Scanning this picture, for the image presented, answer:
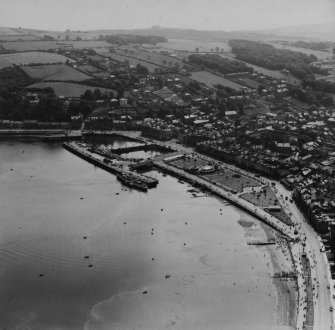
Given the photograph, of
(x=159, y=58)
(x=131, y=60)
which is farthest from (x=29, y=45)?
(x=159, y=58)

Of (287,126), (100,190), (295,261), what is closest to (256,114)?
(287,126)

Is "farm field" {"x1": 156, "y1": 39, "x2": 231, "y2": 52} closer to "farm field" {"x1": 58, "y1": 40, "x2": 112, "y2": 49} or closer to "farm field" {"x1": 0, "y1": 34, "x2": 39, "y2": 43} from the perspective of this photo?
"farm field" {"x1": 58, "y1": 40, "x2": 112, "y2": 49}

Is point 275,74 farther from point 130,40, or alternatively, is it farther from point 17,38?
point 17,38

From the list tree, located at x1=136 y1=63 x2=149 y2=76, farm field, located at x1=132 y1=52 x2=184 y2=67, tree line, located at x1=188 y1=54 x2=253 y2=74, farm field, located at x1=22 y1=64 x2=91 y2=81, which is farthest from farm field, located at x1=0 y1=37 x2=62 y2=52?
tree line, located at x1=188 y1=54 x2=253 y2=74

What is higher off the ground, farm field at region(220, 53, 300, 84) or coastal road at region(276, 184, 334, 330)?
farm field at region(220, 53, 300, 84)

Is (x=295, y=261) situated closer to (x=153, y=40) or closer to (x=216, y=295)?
(x=216, y=295)

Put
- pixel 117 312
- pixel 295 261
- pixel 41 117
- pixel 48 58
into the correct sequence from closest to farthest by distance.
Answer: pixel 117 312, pixel 295 261, pixel 41 117, pixel 48 58
